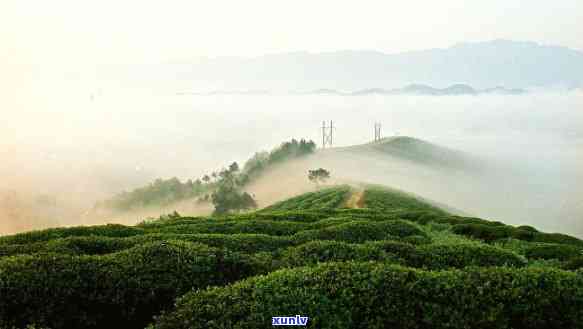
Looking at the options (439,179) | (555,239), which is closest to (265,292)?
(555,239)

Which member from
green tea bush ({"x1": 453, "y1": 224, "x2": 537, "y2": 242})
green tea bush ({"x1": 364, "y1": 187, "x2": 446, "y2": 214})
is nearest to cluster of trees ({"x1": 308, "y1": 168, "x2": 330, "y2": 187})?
green tea bush ({"x1": 364, "y1": 187, "x2": 446, "y2": 214})

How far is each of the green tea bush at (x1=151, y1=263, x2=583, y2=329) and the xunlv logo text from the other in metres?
0.12

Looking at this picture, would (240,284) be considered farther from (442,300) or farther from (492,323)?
(492,323)

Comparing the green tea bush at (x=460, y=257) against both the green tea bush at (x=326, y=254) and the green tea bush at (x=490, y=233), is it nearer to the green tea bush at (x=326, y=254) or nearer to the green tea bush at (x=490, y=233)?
the green tea bush at (x=326, y=254)

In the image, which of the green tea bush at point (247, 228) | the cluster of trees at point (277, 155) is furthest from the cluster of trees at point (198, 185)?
the green tea bush at point (247, 228)

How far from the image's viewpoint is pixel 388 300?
9.22m

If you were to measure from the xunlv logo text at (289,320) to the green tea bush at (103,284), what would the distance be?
3.10 meters

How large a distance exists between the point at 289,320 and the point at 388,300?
7.01 ft

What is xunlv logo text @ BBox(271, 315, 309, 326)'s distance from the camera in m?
8.48

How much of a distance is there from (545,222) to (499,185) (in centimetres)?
4307

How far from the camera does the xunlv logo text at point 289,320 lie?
848cm

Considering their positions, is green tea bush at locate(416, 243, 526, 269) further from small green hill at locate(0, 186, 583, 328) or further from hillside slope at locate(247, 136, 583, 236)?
hillside slope at locate(247, 136, 583, 236)

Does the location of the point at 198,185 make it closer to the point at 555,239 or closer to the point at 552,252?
the point at 555,239

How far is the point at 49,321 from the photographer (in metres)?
9.67
